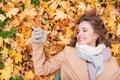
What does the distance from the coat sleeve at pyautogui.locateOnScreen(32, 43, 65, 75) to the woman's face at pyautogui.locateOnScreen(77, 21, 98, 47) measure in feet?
0.74

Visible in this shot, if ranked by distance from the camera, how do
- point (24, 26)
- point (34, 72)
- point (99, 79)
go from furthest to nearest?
1. point (24, 26)
2. point (34, 72)
3. point (99, 79)

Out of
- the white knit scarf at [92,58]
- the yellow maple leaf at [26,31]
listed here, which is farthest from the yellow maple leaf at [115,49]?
the yellow maple leaf at [26,31]

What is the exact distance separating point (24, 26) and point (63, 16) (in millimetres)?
493

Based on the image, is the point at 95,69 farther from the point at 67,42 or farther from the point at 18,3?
the point at 18,3

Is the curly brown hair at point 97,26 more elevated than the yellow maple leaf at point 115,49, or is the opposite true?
the curly brown hair at point 97,26

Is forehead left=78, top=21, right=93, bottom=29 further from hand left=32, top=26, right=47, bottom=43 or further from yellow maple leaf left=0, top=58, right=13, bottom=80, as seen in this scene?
yellow maple leaf left=0, top=58, right=13, bottom=80

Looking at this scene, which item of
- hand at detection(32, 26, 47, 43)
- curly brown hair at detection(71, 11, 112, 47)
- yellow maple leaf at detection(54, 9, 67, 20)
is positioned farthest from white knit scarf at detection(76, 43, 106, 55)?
yellow maple leaf at detection(54, 9, 67, 20)

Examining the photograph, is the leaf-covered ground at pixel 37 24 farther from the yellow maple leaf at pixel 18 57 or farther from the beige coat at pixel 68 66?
the beige coat at pixel 68 66

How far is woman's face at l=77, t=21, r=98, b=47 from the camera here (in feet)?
12.0

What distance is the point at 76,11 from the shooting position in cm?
447

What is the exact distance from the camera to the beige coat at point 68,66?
3562mm

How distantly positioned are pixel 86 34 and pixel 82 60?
0.86ft

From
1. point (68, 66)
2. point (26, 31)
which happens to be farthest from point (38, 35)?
point (26, 31)

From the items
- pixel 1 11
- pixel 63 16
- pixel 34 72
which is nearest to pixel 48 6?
pixel 63 16
